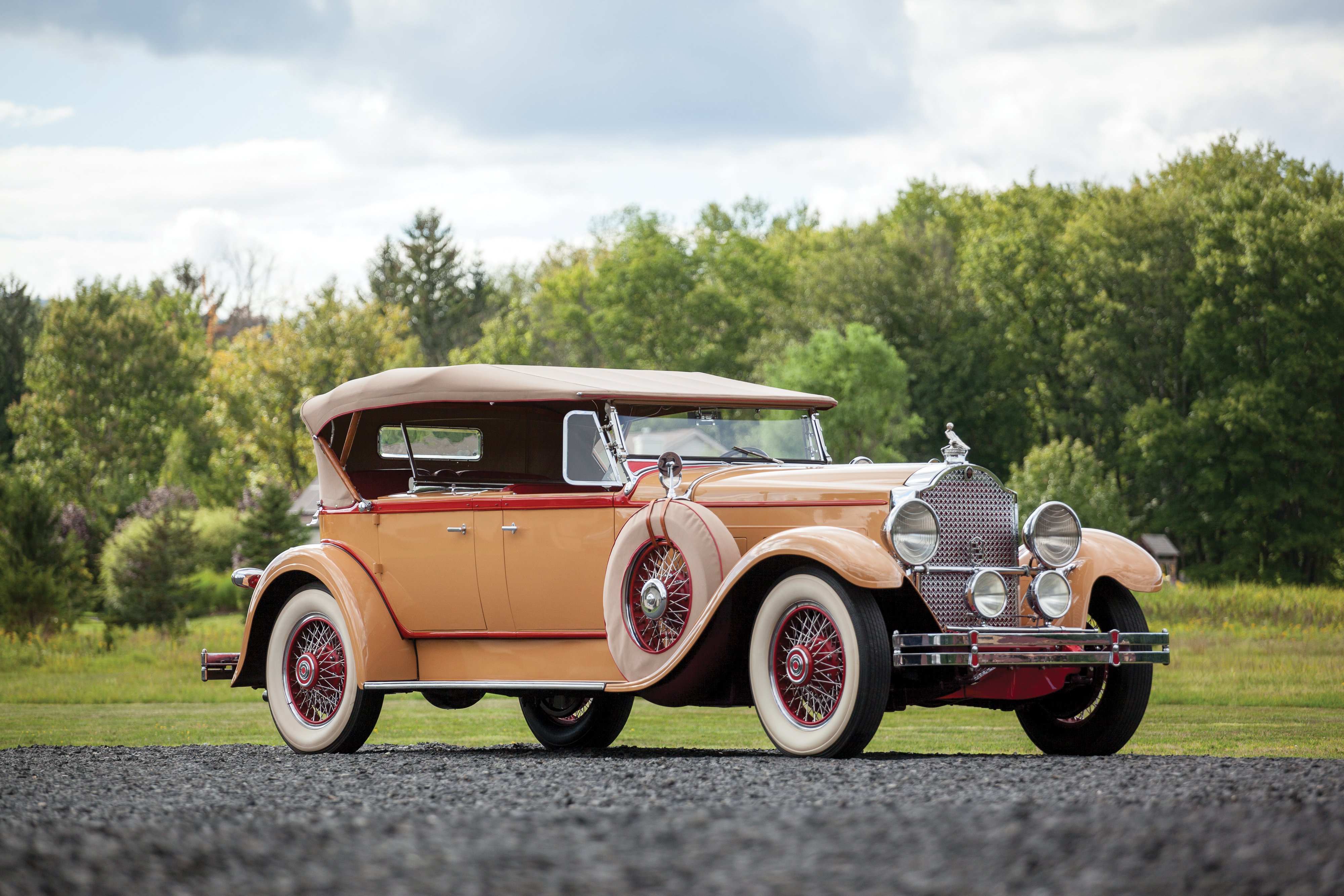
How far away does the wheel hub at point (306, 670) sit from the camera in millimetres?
9992

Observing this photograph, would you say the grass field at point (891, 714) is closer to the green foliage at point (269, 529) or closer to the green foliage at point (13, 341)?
the green foliage at point (269, 529)

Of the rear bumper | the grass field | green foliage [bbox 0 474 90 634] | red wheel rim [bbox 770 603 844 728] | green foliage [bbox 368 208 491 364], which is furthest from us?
green foliage [bbox 368 208 491 364]

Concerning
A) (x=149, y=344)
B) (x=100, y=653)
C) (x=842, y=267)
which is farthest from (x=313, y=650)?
(x=149, y=344)

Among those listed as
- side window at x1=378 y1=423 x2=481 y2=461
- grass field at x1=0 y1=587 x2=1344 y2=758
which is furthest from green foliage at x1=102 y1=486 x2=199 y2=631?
side window at x1=378 y1=423 x2=481 y2=461

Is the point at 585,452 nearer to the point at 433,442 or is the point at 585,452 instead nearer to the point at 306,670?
the point at 433,442

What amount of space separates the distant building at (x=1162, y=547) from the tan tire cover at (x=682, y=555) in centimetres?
4174

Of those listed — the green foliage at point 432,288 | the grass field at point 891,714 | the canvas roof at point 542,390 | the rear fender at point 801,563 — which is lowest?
the grass field at point 891,714

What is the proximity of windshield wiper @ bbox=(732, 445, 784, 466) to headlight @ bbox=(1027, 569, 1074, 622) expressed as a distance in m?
2.09

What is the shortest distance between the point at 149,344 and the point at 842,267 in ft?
94.6

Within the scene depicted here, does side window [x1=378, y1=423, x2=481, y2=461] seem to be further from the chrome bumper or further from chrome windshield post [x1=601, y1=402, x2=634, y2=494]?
the chrome bumper

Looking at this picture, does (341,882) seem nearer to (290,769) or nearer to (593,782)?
(593,782)

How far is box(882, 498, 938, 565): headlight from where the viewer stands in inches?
310

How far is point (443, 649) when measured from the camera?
973 cm

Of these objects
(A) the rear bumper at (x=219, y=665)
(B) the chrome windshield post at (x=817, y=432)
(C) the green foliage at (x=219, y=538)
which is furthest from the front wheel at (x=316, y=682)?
(C) the green foliage at (x=219, y=538)
